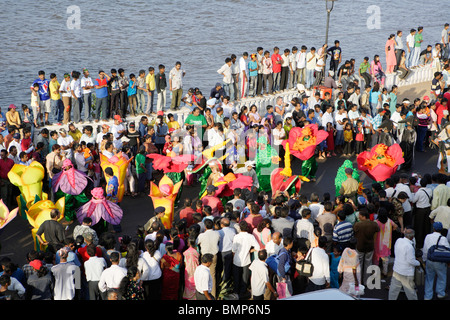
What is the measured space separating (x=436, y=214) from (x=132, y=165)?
20.7 ft

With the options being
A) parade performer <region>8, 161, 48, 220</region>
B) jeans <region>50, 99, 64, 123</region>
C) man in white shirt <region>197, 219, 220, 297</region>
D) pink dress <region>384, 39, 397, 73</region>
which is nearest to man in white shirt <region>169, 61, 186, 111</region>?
jeans <region>50, 99, 64, 123</region>

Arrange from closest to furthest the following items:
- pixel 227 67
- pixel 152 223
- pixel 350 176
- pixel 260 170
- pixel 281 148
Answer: pixel 152 223
pixel 350 176
pixel 260 170
pixel 281 148
pixel 227 67

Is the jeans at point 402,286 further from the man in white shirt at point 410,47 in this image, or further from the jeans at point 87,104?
the man in white shirt at point 410,47

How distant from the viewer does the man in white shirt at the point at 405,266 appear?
9586 millimetres

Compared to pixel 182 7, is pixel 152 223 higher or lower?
lower

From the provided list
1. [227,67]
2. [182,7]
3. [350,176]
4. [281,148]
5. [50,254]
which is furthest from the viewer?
[182,7]

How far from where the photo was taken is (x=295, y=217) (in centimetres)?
1058

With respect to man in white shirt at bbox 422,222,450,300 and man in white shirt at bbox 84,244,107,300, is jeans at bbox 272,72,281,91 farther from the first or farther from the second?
man in white shirt at bbox 84,244,107,300

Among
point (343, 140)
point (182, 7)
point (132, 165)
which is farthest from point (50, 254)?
point (182, 7)

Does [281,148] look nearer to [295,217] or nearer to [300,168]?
[300,168]

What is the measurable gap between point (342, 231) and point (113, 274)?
363 centimetres

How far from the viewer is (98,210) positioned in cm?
1105

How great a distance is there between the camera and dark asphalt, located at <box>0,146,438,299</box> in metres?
11.6

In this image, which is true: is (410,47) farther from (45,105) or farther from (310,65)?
(45,105)
